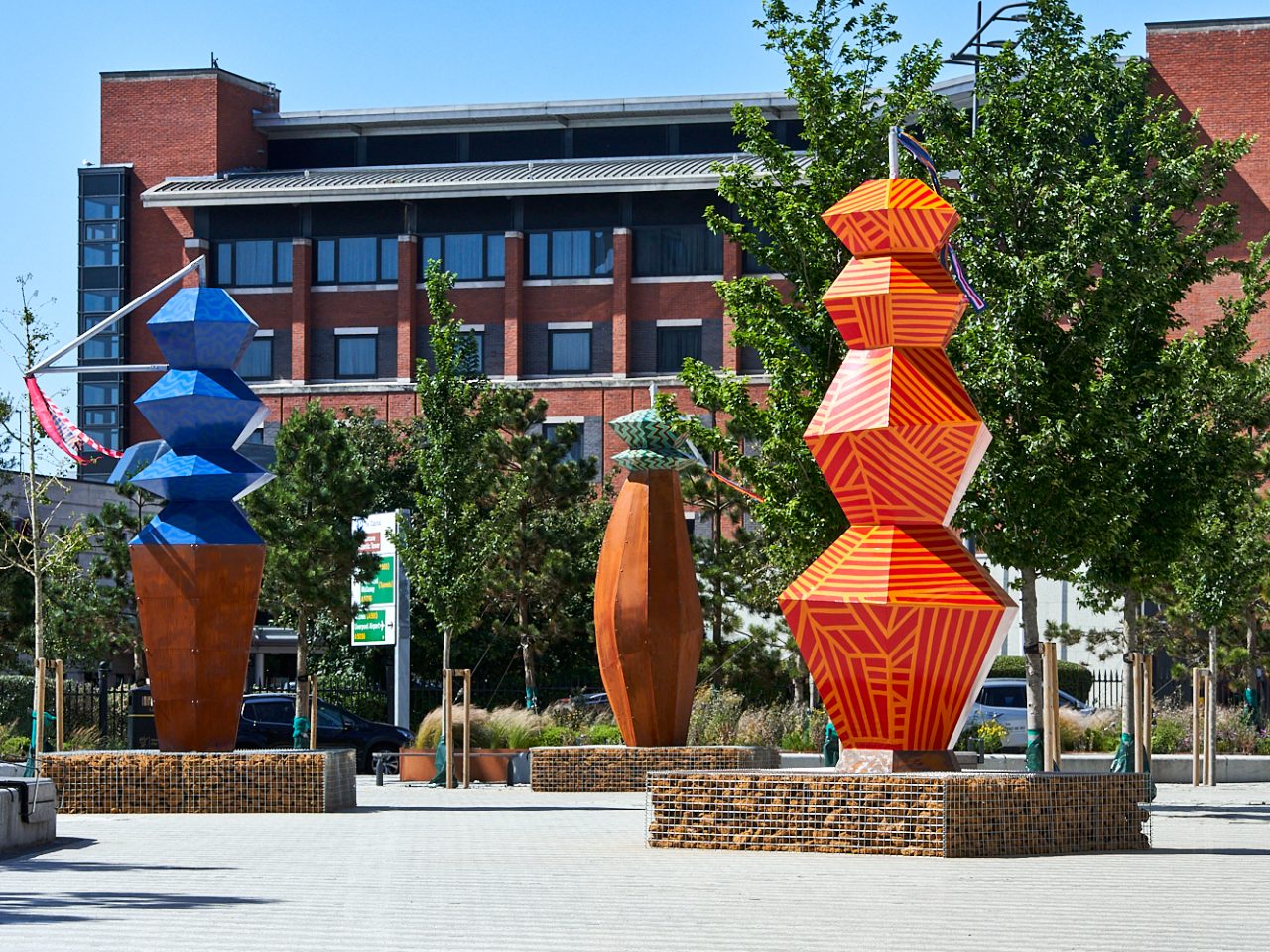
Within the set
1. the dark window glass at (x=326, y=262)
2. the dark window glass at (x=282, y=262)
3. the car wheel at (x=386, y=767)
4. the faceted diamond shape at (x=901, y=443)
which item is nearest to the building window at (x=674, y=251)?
the dark window glass at (x=326, y=262)

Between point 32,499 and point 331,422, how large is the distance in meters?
8.16

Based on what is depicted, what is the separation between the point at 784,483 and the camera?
21.3 metres

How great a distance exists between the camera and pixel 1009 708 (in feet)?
115

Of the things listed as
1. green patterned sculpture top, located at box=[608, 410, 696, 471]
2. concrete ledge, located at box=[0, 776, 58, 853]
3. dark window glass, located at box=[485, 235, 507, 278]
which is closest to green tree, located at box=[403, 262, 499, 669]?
green patterned sculpture top, located at box=[608, 410, 696, 471]

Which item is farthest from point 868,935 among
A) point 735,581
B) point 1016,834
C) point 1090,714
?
point 735,581

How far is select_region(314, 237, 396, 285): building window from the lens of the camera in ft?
191

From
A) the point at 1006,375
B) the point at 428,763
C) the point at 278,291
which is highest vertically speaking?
the point at 278,291

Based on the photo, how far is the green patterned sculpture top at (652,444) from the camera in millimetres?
22547

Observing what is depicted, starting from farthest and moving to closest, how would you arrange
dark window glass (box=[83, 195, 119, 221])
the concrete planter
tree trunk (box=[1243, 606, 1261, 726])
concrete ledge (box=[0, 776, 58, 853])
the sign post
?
dark window glass (box=[83, 195, 119, 221]) < tree trunk (box=[1243, 606, 1261, 726]) < the sign post < the concrete planter < concrete ledge (box=[0, 776, 58, 853])

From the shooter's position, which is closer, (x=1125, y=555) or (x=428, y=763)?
(x=1125, y=555)

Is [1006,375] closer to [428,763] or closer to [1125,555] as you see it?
[1125,555]

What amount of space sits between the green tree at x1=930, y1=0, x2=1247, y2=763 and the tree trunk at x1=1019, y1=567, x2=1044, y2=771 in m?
0.03

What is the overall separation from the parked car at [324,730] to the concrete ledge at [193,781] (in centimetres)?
1267

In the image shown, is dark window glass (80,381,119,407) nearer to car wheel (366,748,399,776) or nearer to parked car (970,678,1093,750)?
car wheel (366,748,399,776)
